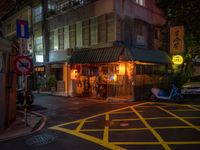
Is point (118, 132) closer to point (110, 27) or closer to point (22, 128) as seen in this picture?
point (22, 128)

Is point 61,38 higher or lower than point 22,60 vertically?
higher

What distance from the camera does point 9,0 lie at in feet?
47.8

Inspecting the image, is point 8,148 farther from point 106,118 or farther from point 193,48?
point 193,48

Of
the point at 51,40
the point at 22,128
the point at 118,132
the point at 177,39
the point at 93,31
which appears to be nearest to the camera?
the point at 118,132

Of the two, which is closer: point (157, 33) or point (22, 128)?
point (22, 128)

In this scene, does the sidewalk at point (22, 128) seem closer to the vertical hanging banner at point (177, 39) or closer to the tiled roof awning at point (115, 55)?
the tiled roof awning at point (115, 55)

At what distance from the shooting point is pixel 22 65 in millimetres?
10750

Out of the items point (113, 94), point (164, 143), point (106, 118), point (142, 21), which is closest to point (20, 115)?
point (106, 118)

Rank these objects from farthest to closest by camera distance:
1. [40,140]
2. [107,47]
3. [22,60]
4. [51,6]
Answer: [51,6]
[107,47]
[22,60]
[40,140]

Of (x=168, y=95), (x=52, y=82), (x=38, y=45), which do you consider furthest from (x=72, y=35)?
(x=168, y=95)

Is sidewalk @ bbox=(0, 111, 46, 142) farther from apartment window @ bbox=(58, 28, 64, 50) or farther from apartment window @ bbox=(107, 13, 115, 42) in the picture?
apartment window @ bbox=(58, 28, 64, 50)

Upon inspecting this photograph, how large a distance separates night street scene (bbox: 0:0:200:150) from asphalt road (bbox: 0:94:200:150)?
31 millimetres

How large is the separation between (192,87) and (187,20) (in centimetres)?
587

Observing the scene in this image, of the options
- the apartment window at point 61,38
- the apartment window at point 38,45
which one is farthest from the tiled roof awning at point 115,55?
the apartment window at point 38,45
